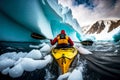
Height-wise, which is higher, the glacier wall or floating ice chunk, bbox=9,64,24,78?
the glacier wall

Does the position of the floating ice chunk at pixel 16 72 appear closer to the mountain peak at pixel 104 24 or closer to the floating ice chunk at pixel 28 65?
the floating ice chunk at pixel 28 65

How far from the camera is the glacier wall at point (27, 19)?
4.01m

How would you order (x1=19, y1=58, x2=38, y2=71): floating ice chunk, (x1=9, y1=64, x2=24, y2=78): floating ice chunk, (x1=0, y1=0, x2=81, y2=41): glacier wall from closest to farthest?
(x1=9, y1=64, x2=24, y2=78): floating ice chunk → (x1=19, y1=58, x2=38, y2=71): floating ice chunk → (x1=0, y1=0, x2=81, y2=41): glacier wall

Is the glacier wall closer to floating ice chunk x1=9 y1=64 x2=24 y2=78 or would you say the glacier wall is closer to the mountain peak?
the mountain peak

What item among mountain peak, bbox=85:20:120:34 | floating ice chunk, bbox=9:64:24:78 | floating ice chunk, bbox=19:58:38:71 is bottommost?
floating ice chunk, bbox=9:64:24:78

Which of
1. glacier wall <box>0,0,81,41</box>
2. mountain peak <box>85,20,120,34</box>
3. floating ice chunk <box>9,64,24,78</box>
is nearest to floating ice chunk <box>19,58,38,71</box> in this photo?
floating ice chunk <box>9,64,24,78</box>

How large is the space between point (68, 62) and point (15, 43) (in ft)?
9.30

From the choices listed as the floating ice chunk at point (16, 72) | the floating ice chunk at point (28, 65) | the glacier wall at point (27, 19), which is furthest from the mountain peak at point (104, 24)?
the floating ice chunk at point (16, 72)

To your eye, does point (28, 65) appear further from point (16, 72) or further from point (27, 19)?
point (27, 19)

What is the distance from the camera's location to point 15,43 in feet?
15.3

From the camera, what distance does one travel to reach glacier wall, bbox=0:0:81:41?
13.1 feet

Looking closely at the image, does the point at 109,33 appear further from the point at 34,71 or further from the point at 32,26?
the point at 34,71

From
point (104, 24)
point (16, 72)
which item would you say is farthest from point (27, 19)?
point (16, 72)

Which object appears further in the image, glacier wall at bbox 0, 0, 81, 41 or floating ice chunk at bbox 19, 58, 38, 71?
glacier wall at bbox 0, 0, 81, 41
